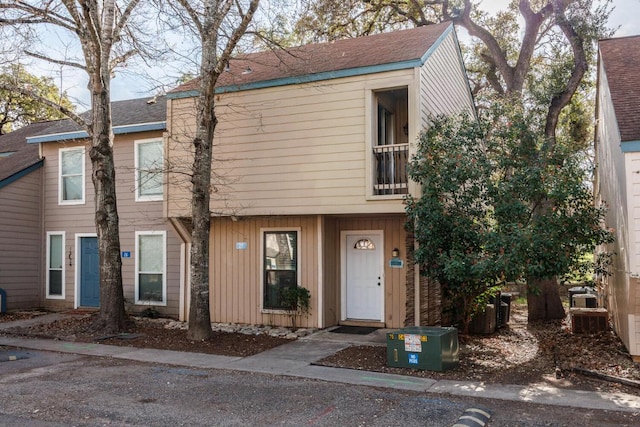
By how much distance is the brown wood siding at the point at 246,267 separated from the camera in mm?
12023

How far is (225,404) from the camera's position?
21.3 ft

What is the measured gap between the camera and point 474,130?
33.1ft

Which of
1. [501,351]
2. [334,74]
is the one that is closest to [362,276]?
[501,351]

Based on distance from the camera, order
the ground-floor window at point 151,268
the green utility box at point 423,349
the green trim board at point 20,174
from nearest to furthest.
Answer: the green utility box at point 423,349 < the ground-floor window at point 151,268 < the green trim board at point 20,174

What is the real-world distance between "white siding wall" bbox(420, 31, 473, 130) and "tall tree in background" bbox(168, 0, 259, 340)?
12.5ft

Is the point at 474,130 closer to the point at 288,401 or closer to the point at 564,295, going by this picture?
the point at 288,401

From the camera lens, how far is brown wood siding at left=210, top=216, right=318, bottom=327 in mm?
12023

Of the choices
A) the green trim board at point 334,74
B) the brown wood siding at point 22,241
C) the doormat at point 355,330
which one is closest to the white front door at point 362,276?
the doormat at point 355,330

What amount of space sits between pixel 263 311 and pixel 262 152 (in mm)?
3684

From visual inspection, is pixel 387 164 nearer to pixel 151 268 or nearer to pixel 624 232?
pixel 624 232

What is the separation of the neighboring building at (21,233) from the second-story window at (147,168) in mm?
3719

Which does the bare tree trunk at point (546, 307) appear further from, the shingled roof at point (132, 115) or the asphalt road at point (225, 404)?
the shingled roof at point (132, 115)

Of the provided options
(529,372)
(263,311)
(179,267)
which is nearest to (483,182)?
(529,372)

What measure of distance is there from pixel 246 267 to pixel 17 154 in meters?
10.6
